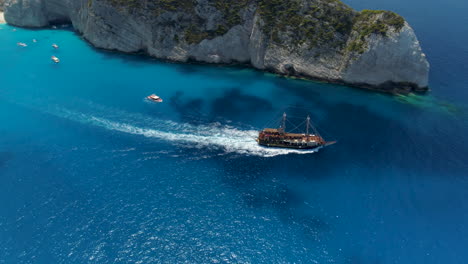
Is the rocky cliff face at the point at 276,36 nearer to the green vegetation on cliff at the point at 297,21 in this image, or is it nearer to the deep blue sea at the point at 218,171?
the green vegetation on cliff at the point at 297,21

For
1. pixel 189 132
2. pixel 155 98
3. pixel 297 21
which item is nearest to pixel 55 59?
pixel 155 98

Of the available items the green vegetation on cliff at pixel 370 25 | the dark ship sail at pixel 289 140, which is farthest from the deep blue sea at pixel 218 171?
the green vegetation on cliff at pixel 370 25

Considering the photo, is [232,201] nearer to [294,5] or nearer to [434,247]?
[434,247]

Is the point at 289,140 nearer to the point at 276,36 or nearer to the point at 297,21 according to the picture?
the point at 276,36

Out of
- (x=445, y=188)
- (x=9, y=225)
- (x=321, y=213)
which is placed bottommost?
(x=9, y=225)

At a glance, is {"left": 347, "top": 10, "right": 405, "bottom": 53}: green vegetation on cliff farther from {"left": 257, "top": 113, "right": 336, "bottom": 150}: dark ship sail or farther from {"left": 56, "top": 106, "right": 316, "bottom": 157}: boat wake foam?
{"left": 56, "top": 106, "right": 316, "bottom": 157}: boat wake foam

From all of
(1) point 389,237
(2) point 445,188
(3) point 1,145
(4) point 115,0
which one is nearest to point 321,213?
(1) point 389,237
